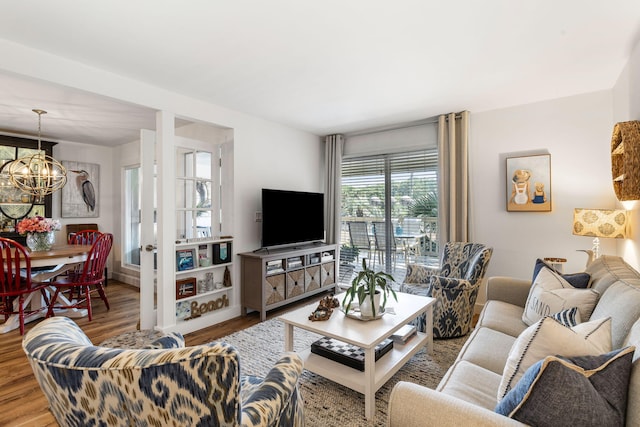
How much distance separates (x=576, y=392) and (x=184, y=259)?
323 centimetres

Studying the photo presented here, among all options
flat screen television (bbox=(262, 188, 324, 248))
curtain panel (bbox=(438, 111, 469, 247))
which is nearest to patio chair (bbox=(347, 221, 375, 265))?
flat screen television (bbox=(262, 188, 324, 248))

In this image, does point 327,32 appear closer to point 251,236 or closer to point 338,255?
point 251,236

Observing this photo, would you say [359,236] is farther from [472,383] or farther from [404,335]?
[472,383]

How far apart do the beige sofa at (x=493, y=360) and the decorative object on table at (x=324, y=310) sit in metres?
0.88

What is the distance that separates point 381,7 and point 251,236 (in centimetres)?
286

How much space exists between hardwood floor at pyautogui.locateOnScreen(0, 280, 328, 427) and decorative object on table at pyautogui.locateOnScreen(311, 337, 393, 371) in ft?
4.54

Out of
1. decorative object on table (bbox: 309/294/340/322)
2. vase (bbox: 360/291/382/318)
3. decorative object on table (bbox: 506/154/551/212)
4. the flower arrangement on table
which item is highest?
decorative object on table (bbox: 506/154/551/212)

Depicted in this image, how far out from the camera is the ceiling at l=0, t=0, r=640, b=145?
1852 mm

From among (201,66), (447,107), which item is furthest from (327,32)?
(447,107)

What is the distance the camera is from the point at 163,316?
3.11 metres

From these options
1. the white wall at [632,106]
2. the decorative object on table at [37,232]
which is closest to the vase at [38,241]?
the decorative object on table at [37,232]

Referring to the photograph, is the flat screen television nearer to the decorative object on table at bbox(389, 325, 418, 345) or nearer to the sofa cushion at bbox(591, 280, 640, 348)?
the decorative object on table at bbox(389, 325, 418, 345)

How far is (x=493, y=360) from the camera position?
1.68 meters

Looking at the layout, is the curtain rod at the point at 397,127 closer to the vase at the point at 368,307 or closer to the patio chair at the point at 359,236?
the patio chair at the point at 359,236
